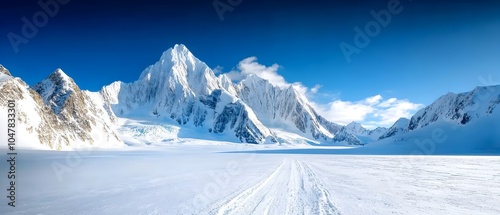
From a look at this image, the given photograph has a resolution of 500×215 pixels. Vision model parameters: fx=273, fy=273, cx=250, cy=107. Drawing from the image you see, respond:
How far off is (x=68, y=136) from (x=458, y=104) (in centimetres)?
15706

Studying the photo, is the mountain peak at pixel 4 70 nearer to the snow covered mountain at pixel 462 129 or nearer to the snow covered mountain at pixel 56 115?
the snow covered mountain at pixel 56 115

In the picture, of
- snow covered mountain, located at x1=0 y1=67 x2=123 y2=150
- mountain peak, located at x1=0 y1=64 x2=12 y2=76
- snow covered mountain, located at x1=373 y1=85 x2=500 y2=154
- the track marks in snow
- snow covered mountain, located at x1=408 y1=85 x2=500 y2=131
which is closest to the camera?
the track marks in snow

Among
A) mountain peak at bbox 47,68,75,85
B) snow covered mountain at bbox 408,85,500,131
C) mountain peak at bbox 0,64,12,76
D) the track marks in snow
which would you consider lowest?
the track marks in snow

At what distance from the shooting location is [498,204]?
30.4 ft

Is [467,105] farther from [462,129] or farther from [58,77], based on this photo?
[58,77]

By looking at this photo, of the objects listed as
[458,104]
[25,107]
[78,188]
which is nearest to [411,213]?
[78,188]

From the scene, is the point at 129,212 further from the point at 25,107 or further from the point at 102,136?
the point at 102,136

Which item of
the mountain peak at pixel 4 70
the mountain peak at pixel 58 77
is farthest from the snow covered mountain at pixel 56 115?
the mountain peak at pixel 4 70

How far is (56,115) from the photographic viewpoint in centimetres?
9700

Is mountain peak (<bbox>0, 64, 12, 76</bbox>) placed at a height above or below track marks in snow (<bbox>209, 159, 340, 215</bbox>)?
above

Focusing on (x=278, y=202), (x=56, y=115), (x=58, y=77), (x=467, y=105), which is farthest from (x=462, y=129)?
(x=58, y=77)

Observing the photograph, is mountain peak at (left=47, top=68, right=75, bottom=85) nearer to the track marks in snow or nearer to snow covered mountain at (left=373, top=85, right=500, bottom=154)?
the track marks in snow

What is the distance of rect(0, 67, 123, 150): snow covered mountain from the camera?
221ft

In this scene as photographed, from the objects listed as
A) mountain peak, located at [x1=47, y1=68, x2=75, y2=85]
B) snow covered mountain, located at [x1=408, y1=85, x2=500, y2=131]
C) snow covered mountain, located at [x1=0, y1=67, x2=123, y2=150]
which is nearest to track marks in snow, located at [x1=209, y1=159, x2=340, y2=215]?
snow covered mountain, located at [x1=0, y1=67, x2=123, y2=150]
